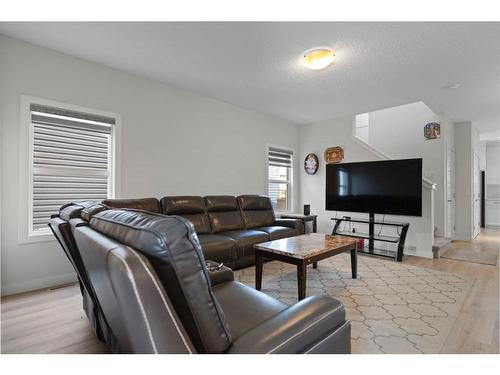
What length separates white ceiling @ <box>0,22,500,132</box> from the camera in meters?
2.28

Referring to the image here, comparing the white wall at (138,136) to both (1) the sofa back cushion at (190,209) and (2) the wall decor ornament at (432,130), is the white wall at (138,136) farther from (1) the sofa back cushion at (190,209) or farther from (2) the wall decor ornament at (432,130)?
(2) the wall decor ornament at (432,130)

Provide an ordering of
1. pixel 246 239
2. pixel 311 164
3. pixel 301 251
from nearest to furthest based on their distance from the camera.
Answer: pixel 301 251
pixel 246 239
pixel 311 164

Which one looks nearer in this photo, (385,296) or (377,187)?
(385,296)

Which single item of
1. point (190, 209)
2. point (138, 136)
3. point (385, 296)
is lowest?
point (385, 296)

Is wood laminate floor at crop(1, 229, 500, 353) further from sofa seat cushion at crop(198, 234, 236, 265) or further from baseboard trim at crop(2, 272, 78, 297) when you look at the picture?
sofa seat cushion at crop(198, 234, 236, 265)

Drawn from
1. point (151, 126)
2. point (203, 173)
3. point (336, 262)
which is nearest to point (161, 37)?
point (151, 126)

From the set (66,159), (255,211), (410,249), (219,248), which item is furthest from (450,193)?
(66,159)

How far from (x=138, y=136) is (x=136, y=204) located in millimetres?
932

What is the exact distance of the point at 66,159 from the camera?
2.89 metres

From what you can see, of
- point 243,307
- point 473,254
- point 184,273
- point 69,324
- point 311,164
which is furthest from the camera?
point 311,164

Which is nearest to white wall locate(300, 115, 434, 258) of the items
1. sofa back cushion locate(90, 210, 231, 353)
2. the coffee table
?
the coffee table

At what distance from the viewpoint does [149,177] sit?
346 cm

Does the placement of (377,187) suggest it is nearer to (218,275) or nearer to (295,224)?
(295,224)

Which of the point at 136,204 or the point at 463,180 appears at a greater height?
the point at 463,180
